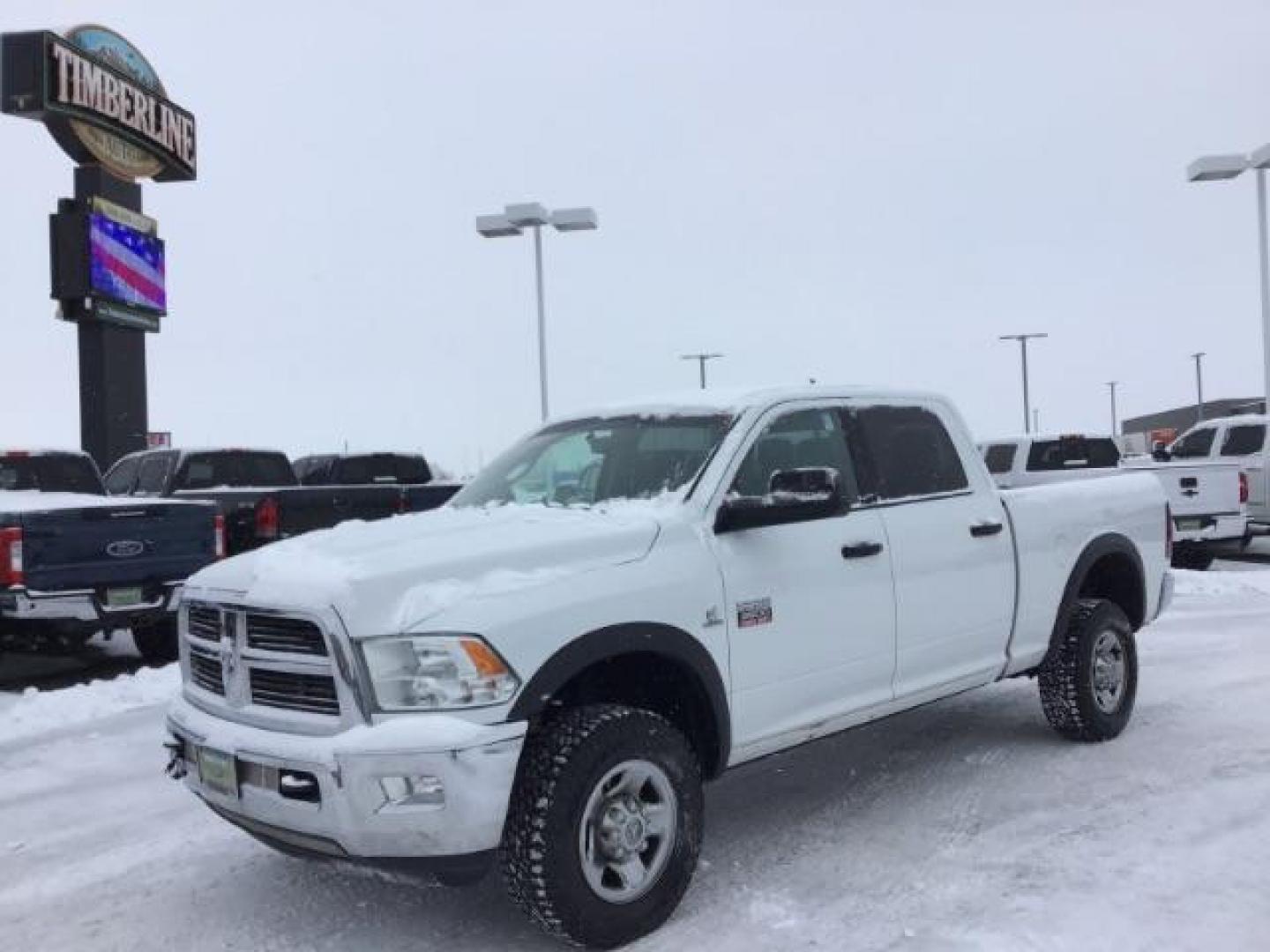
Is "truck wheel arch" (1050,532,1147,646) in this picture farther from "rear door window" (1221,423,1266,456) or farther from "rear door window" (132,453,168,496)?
"rear door window" (1221,423,1266,456)

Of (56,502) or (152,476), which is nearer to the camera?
(56,502)

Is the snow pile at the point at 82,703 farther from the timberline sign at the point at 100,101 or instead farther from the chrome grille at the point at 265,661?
the timberline sign at the point at 100,101

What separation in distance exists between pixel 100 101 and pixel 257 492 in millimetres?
15270

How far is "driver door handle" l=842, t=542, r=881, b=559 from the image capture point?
186 inches

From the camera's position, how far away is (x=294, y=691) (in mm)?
3758

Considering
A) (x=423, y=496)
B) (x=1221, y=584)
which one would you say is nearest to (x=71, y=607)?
(x=423, y=496)

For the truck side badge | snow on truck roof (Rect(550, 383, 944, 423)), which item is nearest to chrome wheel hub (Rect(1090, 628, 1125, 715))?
snow on truck roof (Rect(550, 383, 944, 423))

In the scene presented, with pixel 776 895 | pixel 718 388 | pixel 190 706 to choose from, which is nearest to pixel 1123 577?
pixel 718 388

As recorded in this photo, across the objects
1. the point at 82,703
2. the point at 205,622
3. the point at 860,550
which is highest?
the point at 860,550

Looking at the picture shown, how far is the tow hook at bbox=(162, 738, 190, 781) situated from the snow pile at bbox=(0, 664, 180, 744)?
3.24m

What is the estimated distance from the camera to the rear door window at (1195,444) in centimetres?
1728

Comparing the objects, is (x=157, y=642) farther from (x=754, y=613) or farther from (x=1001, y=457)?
(x=1001, y=457)

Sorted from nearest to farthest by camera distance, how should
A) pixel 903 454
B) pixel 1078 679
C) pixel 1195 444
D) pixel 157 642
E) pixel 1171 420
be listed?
pixel 903 454 → pixel 1078 679 → pixel 157 642 → pixel 1195 444 → pixel 1171 420

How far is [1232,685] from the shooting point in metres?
7.57
